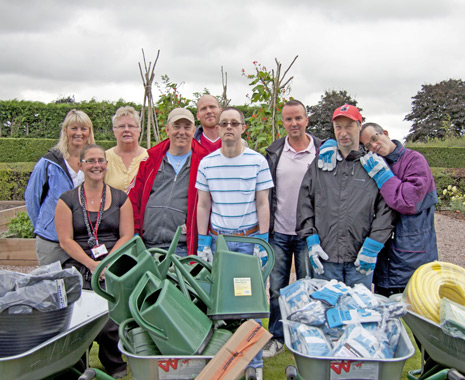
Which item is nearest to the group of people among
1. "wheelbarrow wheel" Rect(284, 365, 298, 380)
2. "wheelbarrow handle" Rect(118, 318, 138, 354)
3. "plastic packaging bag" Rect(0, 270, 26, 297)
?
"plastic packaging bag" Rect(0, 270, 26, 297)

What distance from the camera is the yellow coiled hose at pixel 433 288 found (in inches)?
82.6

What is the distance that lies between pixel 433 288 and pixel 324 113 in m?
23.9


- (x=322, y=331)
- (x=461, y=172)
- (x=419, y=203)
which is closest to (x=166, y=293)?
(x=322, y=331)

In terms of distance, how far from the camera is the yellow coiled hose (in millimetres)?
2098

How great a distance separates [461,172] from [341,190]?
9430 millimetres

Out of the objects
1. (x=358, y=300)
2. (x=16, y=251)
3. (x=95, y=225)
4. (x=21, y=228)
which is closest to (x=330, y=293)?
(x=358, y=300)

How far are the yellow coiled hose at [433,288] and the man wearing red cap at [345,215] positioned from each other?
35 cm

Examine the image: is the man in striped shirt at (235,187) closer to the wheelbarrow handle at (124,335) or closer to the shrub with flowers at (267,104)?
the wheelbarrow handle at (124,335)

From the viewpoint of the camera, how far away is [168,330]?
1650mm

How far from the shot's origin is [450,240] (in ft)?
23.8

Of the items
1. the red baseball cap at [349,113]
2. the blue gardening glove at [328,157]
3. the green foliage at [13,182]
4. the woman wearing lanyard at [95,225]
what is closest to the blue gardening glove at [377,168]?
the blue gardening glove at [328,157]

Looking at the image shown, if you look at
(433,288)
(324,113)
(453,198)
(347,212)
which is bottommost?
(453,198)

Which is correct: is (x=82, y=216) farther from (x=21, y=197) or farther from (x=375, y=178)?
(x=21, y=197)

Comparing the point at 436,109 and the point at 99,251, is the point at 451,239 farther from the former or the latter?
the point at 436,109
